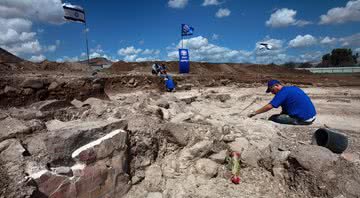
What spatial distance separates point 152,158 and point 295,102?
291cm

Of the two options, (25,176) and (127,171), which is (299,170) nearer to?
(127,171)

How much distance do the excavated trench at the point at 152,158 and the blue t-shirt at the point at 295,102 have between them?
1.38 feet

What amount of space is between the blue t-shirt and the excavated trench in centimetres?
42

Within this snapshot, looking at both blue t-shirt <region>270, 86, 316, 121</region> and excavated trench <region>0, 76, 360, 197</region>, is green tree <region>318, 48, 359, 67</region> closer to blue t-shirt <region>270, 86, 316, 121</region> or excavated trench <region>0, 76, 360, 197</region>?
blue t-shirt <region>270, 86, 316, 121</region>

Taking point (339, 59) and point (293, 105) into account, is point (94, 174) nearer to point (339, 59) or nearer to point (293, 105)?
point (293, 105)

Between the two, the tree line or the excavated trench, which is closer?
the excavated trench

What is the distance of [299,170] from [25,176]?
10.6 feet

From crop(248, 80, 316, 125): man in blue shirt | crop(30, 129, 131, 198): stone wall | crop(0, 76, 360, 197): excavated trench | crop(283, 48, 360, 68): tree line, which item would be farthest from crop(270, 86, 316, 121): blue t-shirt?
crop(283, 48, 360, 68): tree line

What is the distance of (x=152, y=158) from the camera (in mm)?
3826

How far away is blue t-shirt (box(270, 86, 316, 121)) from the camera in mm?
4977

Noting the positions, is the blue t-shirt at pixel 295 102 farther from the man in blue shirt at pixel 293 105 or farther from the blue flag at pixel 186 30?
the blue flag at pixel 186 30

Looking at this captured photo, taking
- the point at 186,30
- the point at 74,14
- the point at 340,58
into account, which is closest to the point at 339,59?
the point at 340,58

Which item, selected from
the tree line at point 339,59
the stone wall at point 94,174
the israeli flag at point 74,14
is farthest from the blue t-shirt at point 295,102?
the tree line at point 339,59

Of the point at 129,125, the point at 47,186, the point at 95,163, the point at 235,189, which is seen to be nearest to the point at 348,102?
the point at 235,189
